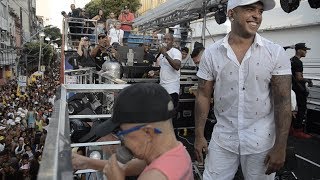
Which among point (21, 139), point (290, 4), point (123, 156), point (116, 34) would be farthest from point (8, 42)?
point (123, 156)

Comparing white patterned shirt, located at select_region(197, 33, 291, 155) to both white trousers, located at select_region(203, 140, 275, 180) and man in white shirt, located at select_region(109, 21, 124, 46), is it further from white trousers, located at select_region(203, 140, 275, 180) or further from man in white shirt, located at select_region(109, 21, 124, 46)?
man in white shirt, located at select_region(109, 21, 124, 46)

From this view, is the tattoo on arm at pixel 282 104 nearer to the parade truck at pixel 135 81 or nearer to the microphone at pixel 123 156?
the parade truck at pixel 135 81

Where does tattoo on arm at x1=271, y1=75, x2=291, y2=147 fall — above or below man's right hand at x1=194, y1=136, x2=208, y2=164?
above

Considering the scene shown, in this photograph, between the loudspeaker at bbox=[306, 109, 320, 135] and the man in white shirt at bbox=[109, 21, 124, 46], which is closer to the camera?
the loudspeaker at bbox=[306, 109, 320, 135]

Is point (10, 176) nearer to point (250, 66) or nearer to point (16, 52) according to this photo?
point (250, 66)

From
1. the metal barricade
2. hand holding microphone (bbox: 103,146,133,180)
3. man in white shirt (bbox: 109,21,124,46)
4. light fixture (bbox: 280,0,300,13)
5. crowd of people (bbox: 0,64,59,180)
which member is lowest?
crowd of people (bbox: 0,64,59,180)

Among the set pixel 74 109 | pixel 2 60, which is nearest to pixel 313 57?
pixel 74 109

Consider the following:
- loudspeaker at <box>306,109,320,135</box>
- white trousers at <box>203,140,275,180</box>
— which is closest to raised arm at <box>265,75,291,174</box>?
white trousers at <box>203,140,275,180</box>

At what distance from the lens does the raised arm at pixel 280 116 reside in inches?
99.4

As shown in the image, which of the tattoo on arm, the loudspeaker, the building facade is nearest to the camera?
the tattoo on arm

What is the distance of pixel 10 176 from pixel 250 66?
905 cm

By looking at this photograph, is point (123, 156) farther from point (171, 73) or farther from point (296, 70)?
point (296, 70)

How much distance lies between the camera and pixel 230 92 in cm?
262

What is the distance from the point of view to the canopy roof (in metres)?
9.13
